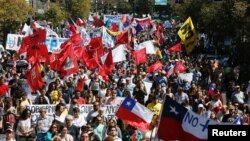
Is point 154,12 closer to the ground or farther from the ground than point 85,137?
closer to the ground

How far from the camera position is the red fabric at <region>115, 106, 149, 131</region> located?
38.7 feet

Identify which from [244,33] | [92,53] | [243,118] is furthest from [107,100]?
[244,33]

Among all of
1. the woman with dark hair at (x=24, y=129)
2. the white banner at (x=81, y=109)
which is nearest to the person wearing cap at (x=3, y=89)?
the white banner at (x=81, y=109)

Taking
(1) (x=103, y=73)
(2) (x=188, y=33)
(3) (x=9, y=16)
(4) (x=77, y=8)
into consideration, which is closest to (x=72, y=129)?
(1) (x=103, y=73)

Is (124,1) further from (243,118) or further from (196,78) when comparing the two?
(243,118)

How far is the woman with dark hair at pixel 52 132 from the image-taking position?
38.5 feet

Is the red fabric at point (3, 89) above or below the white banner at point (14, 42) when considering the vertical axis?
above

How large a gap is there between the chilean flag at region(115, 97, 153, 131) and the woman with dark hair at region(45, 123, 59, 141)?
3.68ft

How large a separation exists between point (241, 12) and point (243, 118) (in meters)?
24.6

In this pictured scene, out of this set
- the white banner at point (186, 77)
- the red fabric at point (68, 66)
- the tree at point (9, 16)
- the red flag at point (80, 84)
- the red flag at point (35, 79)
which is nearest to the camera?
the red flag at point (35, 79)

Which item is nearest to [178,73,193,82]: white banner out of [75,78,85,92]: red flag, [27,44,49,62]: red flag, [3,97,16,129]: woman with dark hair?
[75,78,85,92]: red flag

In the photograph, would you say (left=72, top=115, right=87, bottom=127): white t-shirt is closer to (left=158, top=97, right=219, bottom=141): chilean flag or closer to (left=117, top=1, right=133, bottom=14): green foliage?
(left=158, top=97, right=219, bottom=141): chilean flag

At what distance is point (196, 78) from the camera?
2314 centimetres

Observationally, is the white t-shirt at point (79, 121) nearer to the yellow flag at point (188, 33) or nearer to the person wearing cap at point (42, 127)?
the person wearing cap at point (42, 127)
